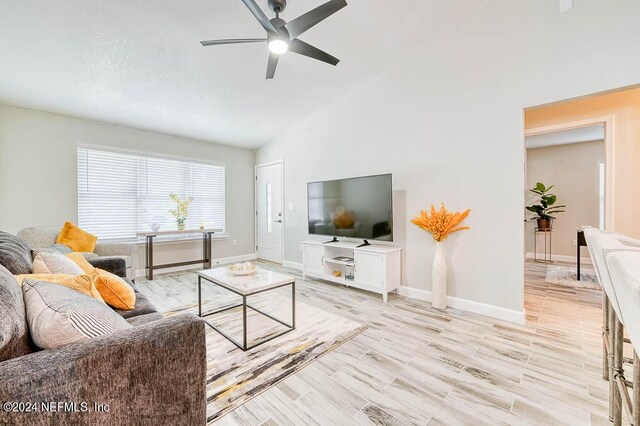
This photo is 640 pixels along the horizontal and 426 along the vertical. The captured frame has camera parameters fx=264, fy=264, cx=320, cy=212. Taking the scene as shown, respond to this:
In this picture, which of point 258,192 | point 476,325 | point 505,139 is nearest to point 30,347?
point 476,325

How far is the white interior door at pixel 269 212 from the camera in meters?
5.32

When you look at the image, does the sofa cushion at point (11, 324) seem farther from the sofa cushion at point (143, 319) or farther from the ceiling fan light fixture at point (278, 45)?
the ceiling fan light fixture at point (278, 45)

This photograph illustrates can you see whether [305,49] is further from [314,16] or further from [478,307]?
[478,307]

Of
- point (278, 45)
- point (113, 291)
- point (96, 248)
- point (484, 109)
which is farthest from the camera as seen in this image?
point (96, 248)

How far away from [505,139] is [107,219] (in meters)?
5.46

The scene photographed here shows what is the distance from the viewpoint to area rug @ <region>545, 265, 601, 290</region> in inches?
146

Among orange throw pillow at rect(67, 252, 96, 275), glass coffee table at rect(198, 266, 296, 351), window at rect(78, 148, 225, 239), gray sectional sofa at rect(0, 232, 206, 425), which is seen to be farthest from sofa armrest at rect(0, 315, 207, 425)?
window at rect(78, 148, 225, 239)

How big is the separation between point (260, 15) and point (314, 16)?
0.40 m

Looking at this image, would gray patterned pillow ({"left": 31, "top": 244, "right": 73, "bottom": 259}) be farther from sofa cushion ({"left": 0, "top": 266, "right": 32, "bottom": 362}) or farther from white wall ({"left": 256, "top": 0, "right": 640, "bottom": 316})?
white wall ({"left": 256, "top": 0, "right": 640, "bottom": 316})

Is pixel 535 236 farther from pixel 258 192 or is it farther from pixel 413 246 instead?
pixel 258 192

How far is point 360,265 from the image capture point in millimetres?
3418

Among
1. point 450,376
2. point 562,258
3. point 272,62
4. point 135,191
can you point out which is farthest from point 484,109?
point 135,191

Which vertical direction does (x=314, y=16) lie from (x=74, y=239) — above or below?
above

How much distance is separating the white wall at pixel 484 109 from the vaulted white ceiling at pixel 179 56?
34cm
